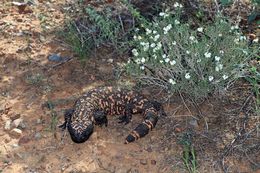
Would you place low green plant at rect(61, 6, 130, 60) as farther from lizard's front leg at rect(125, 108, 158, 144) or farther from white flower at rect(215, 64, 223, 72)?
white flower at rect(215, 64, 223, 72)

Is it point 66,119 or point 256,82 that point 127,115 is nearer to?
point 66,119

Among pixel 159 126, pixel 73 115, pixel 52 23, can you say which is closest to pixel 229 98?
pixel 159 126

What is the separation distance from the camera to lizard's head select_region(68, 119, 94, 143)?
375cm

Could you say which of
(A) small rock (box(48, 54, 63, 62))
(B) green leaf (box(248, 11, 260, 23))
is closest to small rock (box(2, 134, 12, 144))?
(A) small rock (box(48, 54, 63, 62))

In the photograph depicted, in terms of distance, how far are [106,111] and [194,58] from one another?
0.94 meters

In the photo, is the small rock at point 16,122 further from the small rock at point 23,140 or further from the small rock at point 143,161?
the small rock at point 143,161

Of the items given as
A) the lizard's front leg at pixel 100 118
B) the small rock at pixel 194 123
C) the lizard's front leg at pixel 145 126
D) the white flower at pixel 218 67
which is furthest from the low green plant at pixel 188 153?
the lizard's front leg at pixel 100 118

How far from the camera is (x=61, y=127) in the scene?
4.02m

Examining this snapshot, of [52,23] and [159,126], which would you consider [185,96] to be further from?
[52,23]

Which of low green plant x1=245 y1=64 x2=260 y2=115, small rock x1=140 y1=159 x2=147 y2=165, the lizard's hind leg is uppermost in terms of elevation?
low green plant x1=245 y1=64 x2=260 y2=115

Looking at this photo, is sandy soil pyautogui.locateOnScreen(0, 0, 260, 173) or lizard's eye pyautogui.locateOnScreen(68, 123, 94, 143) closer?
sandy soil pyautogui.locateOnScreen(0, 0, 260, 173)

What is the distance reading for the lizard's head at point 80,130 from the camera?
3748 millimetres

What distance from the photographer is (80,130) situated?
12.4 ft

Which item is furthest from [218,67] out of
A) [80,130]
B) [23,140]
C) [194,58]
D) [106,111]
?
[23,140]
